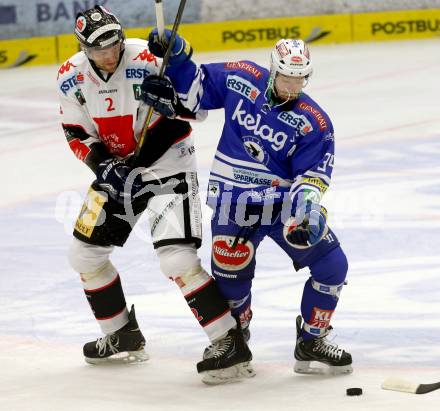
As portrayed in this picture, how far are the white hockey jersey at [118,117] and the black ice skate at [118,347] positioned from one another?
0.69m

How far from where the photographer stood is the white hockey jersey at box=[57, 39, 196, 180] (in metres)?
4.71

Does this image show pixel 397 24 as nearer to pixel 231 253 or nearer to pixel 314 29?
pixel 314 29

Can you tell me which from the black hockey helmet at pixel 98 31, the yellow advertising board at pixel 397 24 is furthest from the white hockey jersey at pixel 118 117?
the yellow advertising board at pixel 397 24

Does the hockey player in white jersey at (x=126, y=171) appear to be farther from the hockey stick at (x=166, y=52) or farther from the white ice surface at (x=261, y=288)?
the white ice surface at (x=261, y=288)

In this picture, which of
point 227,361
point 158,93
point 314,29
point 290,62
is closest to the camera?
point 290,62

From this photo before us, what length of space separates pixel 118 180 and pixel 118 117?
0.83 ft

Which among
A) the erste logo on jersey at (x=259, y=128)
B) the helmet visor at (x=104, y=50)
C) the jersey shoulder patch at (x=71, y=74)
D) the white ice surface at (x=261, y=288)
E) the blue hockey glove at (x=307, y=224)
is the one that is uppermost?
the helmet visor at (x=104, y=50)

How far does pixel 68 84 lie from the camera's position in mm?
4762

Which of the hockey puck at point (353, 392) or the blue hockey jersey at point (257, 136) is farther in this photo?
the blue hockey jersey at point (257, 136)

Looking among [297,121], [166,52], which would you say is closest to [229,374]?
[297,121]

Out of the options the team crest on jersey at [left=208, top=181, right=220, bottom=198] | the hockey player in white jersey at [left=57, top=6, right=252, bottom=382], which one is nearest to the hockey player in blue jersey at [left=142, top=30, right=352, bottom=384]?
the team crest on jersey at [left=208, top=181, right=220, bottom=198]

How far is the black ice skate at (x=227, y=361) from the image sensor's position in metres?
4.61

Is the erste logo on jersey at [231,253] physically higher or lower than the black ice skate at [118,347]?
higher

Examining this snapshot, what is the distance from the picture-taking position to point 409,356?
487 centimetres
